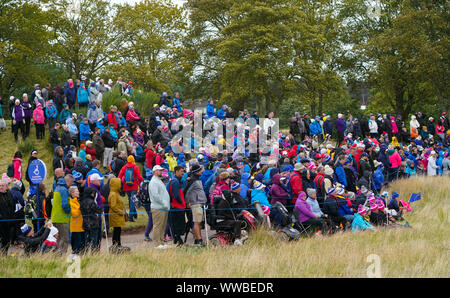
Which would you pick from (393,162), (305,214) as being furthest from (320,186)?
(393,162)

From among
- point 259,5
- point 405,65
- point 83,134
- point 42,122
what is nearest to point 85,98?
point 42,122

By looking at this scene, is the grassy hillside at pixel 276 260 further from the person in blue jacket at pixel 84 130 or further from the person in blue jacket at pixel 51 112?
the person in blue jacket at pixel 51 112

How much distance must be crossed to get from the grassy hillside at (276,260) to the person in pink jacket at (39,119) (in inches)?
493

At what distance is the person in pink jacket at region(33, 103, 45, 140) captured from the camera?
21188 mm

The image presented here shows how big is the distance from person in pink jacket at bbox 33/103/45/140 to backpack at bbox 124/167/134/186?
9.07m

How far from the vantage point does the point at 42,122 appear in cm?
2164

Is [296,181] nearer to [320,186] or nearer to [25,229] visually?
[320,186]

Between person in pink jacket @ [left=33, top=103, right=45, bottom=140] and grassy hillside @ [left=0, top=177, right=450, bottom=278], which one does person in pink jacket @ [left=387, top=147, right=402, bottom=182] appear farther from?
person in pink jacket @ [left=33, top=103, right=45, bottom=140]

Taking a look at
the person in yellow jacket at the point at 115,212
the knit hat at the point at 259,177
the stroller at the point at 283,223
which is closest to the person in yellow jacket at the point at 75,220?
the person in yellow jacket at the point at 115,212

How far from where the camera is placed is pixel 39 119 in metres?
21.4

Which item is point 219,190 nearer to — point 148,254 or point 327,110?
point 148,254

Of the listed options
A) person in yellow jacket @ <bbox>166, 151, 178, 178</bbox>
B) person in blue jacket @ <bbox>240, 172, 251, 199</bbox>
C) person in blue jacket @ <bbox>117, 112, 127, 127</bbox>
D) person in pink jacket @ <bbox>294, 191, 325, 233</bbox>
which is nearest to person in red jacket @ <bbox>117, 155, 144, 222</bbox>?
person in blue jacket @ <bbox>240, 172, 251, 199</bbox>

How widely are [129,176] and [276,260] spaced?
218 inches

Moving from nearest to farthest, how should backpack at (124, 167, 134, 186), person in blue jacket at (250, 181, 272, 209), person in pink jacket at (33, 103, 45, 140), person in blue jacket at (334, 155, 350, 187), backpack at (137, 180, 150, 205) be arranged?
person in blue jacket at (250, 181, 272, 209) < backpack at (137, 180, 150, 205) < backpack at (124, 167, 134, 186) < person in blue jacket at (334, 155, 350, 187) < person in pink jacket at (33, 103, 45, 140)
